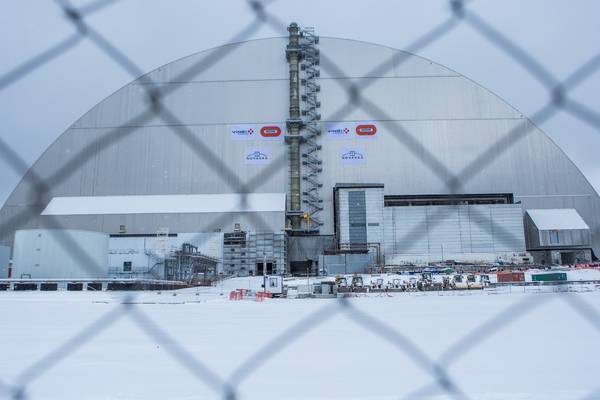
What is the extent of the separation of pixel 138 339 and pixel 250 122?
77.1 ft

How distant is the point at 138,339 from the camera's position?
361 centimetres

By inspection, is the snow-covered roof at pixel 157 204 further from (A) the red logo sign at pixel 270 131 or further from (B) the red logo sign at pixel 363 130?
(B) the red logo sign at pixel 363 130

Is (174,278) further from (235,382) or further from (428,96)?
(235,382)

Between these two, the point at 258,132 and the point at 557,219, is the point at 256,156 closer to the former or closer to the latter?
the point at 258,132

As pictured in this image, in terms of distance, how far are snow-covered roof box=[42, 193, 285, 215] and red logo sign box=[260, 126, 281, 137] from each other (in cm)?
331

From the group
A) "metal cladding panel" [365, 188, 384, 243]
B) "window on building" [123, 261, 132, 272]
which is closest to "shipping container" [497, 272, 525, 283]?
"metal cladding panel" [365, 188, 384, 243]

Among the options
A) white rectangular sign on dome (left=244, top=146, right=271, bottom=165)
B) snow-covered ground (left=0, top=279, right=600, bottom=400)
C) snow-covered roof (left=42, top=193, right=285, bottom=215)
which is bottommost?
snow-covered ground (left=0, top=279, right=600, bottom=400)

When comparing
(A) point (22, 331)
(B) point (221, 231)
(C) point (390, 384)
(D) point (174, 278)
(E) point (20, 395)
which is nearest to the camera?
(E) point (20, 395)

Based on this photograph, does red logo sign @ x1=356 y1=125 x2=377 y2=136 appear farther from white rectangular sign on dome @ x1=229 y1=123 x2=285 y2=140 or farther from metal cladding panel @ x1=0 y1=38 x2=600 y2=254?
white rectangular sign on dome @ x1=229 y1=123 x2=285 y2=140

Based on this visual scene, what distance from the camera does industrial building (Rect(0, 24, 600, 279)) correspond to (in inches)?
979

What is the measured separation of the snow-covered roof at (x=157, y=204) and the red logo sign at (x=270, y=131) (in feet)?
10.8

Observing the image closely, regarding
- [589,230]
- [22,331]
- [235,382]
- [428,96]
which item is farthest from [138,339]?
[589,230]

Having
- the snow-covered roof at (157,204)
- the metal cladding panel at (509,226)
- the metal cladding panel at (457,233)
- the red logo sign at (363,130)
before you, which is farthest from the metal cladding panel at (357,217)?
the metal cladding panel at (509,226)

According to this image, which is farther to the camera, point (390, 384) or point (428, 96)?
point (428, 96)
